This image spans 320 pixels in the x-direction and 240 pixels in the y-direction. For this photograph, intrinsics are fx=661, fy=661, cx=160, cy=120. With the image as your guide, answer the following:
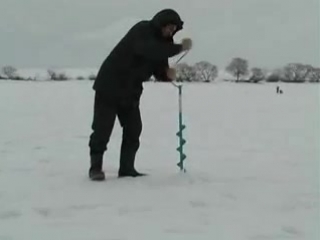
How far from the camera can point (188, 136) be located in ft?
39.5

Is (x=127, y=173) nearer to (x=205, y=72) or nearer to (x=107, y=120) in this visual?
(x=107, y=120)

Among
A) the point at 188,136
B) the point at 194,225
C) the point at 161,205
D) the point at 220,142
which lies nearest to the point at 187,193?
the point at 161,205

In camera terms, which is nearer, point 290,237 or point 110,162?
point 290,237

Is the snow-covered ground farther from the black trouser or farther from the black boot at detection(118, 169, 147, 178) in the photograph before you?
the black trouser

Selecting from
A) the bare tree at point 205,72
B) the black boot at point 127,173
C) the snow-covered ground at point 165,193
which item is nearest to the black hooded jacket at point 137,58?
the black boot at point 127,173

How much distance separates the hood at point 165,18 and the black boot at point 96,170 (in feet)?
4.61

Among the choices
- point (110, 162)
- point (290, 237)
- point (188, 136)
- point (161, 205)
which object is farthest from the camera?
point (188, 136)

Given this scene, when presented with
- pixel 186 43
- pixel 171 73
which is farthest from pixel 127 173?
pixel 186 43

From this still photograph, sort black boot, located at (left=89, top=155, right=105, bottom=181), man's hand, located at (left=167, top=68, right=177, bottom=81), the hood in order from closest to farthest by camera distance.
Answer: the hood < black boot, located at (left=89, top=155, right=105, bottom=181) < man's hand, located at (left=167, top=68, right=177, bottom=81)

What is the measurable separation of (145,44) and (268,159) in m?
2.75

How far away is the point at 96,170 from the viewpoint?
21.0 feet

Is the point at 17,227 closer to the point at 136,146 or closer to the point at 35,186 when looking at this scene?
the point at 35,186

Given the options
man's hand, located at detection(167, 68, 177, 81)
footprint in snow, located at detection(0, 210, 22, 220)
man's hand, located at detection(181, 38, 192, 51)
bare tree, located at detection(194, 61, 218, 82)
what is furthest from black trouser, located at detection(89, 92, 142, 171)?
bare tree, located at detection(194, 61, 218, 82)

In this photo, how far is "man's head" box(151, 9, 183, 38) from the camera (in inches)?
243
